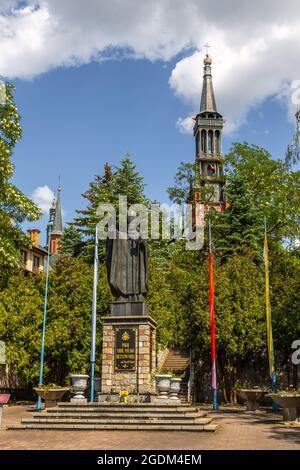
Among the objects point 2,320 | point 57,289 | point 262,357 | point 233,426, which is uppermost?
point 57,289

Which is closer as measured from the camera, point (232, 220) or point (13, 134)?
point (13, 134)

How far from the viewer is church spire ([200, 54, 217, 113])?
3241 inches

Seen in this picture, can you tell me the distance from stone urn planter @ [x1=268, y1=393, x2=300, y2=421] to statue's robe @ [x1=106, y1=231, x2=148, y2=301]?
5477 millimetres

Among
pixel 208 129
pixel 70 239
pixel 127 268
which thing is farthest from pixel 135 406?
pixel 208 129

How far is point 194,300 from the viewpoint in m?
27.8

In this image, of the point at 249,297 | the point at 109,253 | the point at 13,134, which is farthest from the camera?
the point at 249,297

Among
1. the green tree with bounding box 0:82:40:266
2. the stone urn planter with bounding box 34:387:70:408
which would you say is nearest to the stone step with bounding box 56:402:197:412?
the stone urn planter with bounding box 34:387:70:408

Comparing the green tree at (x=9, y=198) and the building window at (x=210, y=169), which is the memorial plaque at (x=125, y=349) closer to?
the green tree at (x=9, y=198)

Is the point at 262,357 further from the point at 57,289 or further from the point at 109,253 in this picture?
the point at 109,253

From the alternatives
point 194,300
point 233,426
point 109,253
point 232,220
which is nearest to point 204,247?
point 232,220

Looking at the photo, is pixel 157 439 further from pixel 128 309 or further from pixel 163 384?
pixel 128 309

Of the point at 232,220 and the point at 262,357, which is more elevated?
the point at 232,220

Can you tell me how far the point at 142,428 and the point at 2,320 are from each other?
13751mm

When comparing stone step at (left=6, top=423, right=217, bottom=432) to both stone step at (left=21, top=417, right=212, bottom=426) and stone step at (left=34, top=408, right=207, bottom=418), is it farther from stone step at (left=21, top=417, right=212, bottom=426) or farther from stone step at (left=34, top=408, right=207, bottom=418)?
stone step at (left=34, top=408, right=207, bottom=418)
